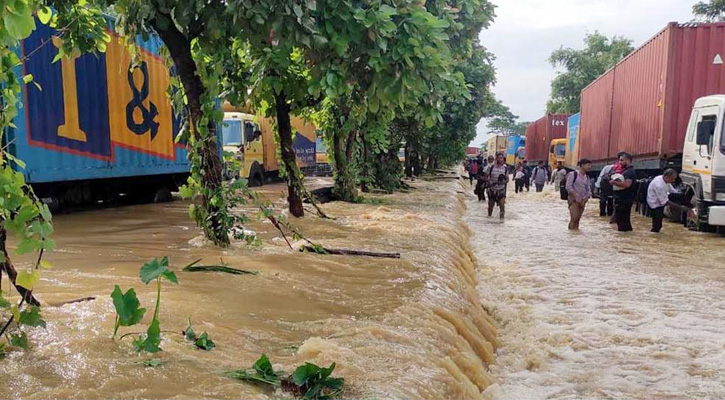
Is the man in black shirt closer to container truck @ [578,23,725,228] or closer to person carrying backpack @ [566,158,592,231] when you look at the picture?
person carrying backpack @ [566,158,592,231]

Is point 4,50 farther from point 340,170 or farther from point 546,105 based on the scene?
point 546,105

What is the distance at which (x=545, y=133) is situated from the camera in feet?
113

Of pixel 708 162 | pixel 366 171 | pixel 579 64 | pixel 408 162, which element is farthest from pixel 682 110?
pixel 579 64

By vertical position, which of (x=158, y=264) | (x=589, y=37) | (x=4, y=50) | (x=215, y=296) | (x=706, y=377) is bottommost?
(x=706, y=377)

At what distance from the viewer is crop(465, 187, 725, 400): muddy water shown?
475 centimetres

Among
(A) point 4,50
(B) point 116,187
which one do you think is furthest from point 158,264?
(B) point 116,187

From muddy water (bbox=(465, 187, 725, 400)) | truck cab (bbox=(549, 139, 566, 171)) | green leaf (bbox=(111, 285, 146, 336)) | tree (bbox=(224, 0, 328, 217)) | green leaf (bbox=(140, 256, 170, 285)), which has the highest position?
tree (bbox=(224, 0, 328, 217))

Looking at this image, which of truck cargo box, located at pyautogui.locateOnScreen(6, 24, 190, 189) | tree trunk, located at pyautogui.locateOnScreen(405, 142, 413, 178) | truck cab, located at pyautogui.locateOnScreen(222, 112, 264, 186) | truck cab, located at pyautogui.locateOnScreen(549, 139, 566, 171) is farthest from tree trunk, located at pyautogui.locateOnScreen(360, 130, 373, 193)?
truck cab, located at pyautogui.locateOnScreen(549, 139, 566, 171)

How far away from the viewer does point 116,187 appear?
1292 cm

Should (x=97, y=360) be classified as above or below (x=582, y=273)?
above

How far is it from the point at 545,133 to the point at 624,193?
74.9 ft

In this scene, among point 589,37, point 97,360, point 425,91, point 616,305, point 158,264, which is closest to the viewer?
point 97,360

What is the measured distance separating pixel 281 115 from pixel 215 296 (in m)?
5.82

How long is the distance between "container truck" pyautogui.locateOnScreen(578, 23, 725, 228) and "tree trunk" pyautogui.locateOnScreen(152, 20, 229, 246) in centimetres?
829
